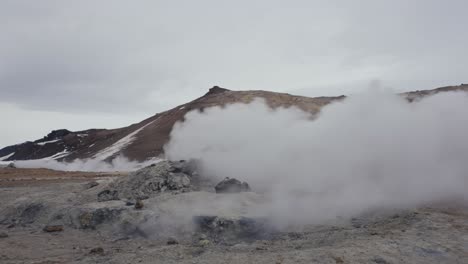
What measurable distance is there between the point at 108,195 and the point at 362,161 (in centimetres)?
635

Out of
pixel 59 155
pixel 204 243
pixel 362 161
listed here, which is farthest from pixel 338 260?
pixel 59 155

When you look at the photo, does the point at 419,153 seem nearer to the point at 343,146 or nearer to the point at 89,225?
the point at 343,146

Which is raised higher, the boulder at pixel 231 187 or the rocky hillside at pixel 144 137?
the rocky hillside at pixel 144 137

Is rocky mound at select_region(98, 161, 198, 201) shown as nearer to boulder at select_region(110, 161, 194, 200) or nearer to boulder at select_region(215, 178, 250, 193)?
boulder at select_region(110, 161, 194, 200)

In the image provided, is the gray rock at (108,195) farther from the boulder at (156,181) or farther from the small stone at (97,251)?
the small stone at (97,251)

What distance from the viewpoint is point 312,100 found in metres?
48.3

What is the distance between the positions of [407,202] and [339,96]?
1768 inches

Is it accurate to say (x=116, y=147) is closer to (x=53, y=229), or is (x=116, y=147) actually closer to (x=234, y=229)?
(x=53, y=229)

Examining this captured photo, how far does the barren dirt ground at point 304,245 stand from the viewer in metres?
6.07

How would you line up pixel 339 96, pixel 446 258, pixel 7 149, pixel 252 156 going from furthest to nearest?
pixel 7 149
pixel 339 96
pixel 252 156
pixel 446 258

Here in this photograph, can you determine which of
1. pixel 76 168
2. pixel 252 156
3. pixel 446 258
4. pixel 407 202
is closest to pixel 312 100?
pixel 76 168

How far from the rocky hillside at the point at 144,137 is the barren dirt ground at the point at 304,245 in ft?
96.9

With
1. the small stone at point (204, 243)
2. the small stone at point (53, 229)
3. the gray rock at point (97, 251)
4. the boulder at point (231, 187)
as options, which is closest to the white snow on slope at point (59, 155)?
the small stone at point (53, 229)

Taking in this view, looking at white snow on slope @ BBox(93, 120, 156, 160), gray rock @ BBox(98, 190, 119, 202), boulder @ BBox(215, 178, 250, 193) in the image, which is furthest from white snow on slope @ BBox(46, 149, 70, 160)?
boulder @ BBox(215, 178, 250, 193)
